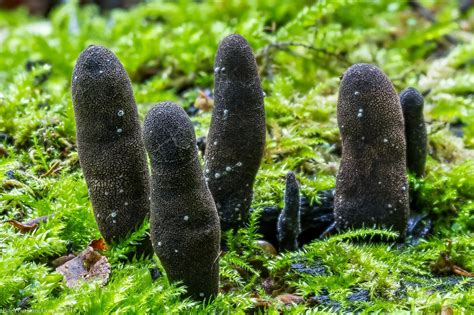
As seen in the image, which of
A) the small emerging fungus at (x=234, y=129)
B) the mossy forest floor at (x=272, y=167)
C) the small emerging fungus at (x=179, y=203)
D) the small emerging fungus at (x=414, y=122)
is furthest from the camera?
the small emerging fungus at (x=414, y=122)

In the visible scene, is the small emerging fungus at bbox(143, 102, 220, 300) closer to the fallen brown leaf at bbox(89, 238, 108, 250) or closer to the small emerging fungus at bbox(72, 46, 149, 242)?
the small emerging fungus at bbox(72, 46, 149, 242)

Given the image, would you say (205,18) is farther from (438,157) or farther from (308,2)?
(438,157)

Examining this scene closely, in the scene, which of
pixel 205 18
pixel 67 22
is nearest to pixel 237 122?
pixel 205 18

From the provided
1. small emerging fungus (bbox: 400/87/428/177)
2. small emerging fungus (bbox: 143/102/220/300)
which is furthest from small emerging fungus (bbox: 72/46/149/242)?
small emerging fungus (bbox: 400/87/428/177)

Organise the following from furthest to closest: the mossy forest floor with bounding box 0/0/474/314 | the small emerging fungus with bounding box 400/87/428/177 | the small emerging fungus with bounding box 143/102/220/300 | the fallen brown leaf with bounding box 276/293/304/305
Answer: the small emerging fungus with bounding box 400/87/428/177 → the fallen brown leaf with bounding box 276/293/304/305 → the mossy forest floor with bounding box 0/0/474/314 → the small emerging fungus with bounding box 143/102/220/300

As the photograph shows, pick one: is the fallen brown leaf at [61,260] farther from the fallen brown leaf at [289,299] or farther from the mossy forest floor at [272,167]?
the fallen brown leaf at [289,299]

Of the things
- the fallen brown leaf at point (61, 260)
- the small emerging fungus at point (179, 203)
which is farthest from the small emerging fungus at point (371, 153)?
the fallen brown leaf at point (61, 260)

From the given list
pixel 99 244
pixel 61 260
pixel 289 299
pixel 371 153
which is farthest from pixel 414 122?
pixel 61 260
